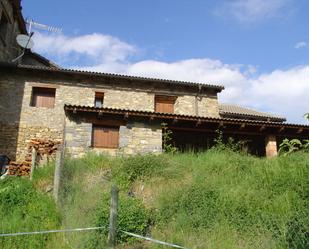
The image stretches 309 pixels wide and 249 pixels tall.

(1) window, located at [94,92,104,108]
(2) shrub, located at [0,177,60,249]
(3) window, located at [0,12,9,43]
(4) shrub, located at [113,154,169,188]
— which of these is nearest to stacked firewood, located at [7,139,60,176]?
(2) shrub, located at [0,177,60,249]

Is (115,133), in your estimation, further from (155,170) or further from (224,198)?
(224,198)

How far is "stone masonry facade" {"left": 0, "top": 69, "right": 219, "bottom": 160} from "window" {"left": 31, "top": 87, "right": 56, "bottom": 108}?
0.24 meters

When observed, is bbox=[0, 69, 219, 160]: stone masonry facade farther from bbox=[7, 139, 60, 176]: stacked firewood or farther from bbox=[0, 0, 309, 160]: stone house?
bbox=[7, 139, 60, 176]: stacked firewood

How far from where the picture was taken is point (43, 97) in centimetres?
1510

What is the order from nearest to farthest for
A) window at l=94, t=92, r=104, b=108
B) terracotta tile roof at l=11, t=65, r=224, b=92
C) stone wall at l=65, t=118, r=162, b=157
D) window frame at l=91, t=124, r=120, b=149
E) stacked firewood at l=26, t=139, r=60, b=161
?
stone wall at l=65, t=118, r=162, b=157 < window frame at l=91, t=124, r=120, b=149 < stacked firewood at l=26, t=139, r=60, b=161 < terracotta tile roof at l=11, t=65, r=224, b=92 < window at l=94, t=92, r=104, b=108

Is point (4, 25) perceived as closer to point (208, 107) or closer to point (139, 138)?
point (139, 138)

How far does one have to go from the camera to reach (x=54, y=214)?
7320 millimetres

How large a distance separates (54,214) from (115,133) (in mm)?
5747

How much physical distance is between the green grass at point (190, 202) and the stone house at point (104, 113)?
2.77m

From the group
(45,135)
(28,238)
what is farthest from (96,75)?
(28,238)

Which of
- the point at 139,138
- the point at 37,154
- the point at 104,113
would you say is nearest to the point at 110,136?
the point at 104,113

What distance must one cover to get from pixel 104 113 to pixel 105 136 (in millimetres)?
902

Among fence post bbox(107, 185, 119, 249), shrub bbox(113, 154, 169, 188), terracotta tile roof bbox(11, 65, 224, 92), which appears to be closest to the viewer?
fence post bbox(107, 185, 119, 249)

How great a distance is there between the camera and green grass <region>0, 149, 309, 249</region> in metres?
5.89
